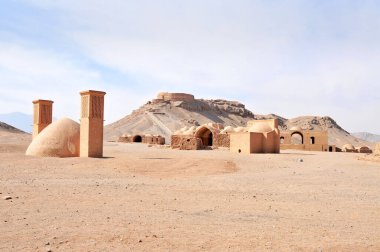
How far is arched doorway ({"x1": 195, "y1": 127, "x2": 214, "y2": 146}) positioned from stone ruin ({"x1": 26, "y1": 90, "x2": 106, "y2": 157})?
20601 mm

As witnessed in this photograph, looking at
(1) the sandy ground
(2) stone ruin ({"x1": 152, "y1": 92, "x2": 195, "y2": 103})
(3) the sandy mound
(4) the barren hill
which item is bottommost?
(1) the sandy ground

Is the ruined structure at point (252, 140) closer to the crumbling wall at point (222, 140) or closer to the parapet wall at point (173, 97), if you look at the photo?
the crumbling wall at point (222, 140)

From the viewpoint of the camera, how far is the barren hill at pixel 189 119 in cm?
6669

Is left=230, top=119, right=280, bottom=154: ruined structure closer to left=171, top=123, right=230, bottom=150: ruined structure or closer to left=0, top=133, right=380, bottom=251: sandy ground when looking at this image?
left=171, top=123, right=230, bottom=150: ruined structure

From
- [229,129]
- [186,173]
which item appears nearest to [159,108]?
[229,129]

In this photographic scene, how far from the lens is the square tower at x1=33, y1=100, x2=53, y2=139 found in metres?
23.1

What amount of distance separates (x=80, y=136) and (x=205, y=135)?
21836mm

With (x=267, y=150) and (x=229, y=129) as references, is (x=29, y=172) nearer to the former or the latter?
(x=267, y=150)

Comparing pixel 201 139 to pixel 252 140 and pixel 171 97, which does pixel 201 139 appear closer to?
pixel 252 140

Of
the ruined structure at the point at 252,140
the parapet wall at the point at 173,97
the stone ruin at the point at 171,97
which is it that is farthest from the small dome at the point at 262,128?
the parapet wall at the point at 173,97

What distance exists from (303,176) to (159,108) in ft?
216

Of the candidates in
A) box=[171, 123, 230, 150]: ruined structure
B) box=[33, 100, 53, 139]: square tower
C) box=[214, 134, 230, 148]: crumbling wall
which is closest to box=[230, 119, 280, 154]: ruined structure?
box=[171, 123, 230, 150]: ruined structure

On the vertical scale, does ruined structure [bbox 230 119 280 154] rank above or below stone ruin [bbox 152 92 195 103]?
below

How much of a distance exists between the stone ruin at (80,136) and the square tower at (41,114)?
3765mm
